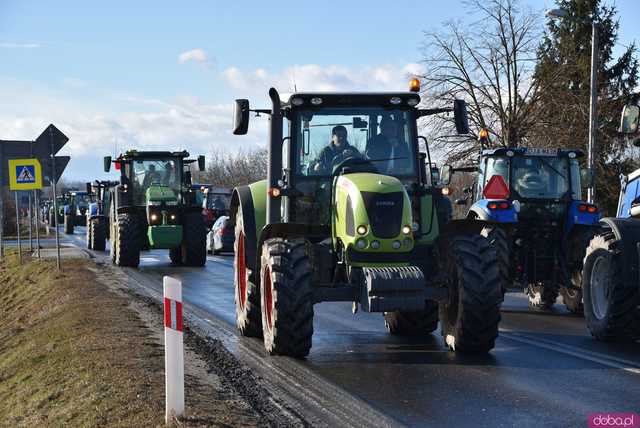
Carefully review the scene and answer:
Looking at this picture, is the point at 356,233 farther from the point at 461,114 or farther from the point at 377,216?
→ the point at 461,114

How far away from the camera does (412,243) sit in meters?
9.45

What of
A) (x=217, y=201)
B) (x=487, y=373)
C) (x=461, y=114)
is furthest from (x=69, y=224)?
(x=487, y=373)

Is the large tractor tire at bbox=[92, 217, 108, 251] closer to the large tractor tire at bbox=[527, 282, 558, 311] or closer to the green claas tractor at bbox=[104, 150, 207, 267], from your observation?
the green claas tractor at bbox=[104, 150, 207, 267]

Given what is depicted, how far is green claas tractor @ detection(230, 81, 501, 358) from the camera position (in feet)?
30.1

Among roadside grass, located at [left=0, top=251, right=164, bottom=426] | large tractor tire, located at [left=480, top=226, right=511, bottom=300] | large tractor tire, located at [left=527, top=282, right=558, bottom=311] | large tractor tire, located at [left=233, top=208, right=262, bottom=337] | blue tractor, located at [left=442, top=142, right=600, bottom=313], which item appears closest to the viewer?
roadside grass, located at [left=0, top=251, right=164, bottom=426]

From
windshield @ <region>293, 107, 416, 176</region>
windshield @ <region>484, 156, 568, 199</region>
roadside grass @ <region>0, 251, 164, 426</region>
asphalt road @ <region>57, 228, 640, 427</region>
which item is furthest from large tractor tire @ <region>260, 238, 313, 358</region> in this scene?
windshield @ <region>484, 156, 568, 199</region>

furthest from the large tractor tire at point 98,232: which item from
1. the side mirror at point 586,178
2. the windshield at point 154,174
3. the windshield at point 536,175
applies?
the side mirror at point 586,178

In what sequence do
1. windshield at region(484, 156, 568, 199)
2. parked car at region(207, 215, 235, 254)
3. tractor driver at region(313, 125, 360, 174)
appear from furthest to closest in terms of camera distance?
1. parked car at region(207, 215, 235, 254)
2. windshield at region(484, 156, 568, 199)
3. tractor driver at region(313, 125, 360, 174)

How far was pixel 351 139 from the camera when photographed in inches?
410

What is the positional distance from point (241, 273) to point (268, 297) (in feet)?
6.95

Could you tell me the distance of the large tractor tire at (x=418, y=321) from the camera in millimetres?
11203

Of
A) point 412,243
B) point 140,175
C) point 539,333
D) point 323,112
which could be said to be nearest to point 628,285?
point 539,333

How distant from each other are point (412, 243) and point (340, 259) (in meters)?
0.78

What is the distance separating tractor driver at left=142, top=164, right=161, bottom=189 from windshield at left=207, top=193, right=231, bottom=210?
1662 centimetres
